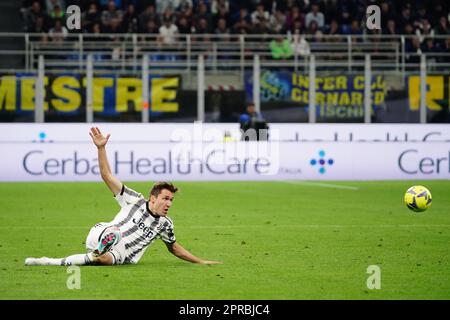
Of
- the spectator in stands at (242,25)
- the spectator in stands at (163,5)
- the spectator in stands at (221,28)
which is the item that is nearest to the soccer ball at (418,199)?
the spectator in stands at (221,28)

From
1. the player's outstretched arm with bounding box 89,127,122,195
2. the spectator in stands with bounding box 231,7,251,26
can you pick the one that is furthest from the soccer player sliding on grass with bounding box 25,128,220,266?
the spectator in stands with bounding box 231,7,251,26

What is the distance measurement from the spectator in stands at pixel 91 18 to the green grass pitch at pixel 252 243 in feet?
23.7

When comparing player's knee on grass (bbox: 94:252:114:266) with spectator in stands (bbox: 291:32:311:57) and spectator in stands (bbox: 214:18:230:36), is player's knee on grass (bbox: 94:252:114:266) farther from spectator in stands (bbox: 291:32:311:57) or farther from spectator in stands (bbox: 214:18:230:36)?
spectator in stands (bbox: 214:18:230:36)

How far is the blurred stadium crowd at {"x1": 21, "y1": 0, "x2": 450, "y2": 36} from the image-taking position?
28828mm

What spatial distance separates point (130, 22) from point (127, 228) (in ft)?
64.8

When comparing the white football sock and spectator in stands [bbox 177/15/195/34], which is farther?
spectator in stands [bbox 177/15/195/34]

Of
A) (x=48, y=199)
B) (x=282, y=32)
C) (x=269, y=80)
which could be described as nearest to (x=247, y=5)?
(x=282, y=32)

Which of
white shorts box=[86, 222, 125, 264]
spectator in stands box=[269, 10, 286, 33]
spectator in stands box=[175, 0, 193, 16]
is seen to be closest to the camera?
white shorts box=[86, 222, 125, 264]

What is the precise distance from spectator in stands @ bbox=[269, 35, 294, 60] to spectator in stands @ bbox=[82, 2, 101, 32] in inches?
197

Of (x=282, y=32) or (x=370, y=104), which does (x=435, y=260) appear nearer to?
(x=370, y=104)

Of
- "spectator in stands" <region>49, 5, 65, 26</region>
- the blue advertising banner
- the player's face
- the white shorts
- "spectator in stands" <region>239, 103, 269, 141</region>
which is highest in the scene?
"spectator in stands" <region>49, 5, 65, 26</region>

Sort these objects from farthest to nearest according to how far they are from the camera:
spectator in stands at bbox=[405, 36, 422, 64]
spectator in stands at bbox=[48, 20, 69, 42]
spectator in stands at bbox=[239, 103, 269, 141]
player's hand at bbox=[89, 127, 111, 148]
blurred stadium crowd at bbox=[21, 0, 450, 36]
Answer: spectator in stands at bbox=[405, 36, 422, 64] → blurred stadium crowd at bbox=[21, 0, 450, 36] → spectator in stands at bbox=[48, 20, 69, 42] → spectator in stands at bbox=[239, 103, 269, 141] → player's hand at bbox=[89, 127, 111, 148]

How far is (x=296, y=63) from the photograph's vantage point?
27578 millimetres

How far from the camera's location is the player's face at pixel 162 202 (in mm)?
9680
